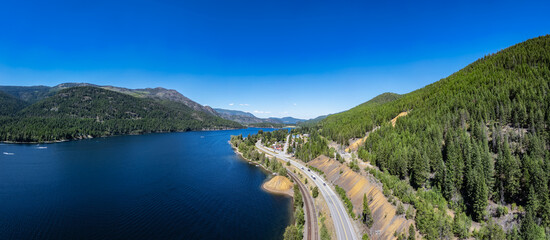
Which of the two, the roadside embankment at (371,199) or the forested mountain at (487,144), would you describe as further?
the forested mountain at (487,144)

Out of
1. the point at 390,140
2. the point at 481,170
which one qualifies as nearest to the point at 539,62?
the point at 390,140

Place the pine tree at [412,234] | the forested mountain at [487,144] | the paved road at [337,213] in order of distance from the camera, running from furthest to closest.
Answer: the forested mountain at [487,144]
the paved road at [337,213]
the pine tree at [412,234]

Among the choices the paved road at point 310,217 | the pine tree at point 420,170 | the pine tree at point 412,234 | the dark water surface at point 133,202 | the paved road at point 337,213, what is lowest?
the dark water surface at point 133,202

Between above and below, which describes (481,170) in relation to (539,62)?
below

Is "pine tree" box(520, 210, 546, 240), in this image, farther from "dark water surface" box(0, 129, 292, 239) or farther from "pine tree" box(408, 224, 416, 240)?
"dark water surface" box(0, 129, 292, 239)

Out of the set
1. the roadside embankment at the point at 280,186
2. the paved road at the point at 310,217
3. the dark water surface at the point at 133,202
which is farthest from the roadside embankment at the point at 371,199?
the dark water surface at the point at 133,202

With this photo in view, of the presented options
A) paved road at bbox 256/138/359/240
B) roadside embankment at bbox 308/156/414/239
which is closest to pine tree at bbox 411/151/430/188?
roadside embankment at bbox 308/156/414/239

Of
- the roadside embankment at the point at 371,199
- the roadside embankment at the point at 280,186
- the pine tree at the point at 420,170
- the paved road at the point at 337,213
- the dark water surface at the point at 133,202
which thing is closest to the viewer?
the paved road at the point at 337,213

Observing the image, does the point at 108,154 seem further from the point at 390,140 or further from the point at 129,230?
the point at 390,140

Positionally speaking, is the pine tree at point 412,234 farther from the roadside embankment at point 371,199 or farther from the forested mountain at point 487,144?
the roadside embankment at point 371,199
